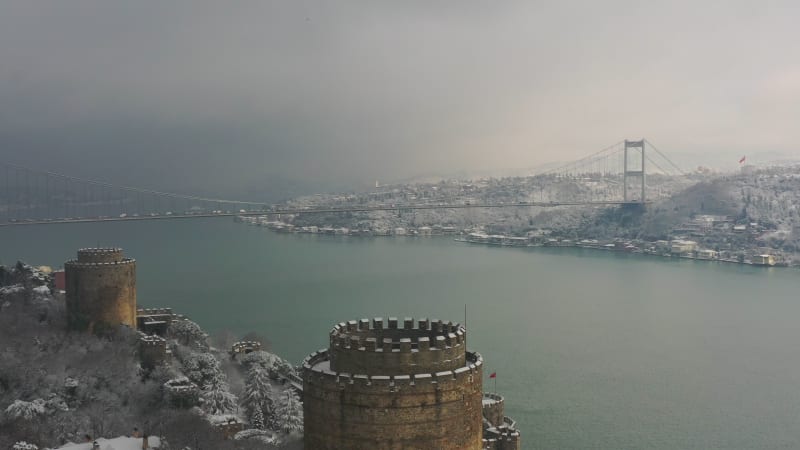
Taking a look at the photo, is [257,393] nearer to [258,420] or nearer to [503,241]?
[258,420]

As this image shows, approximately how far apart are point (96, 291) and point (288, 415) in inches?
133

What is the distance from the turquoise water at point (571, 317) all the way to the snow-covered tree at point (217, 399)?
397 centimetres

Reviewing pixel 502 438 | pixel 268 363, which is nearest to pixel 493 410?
pixel 502 438

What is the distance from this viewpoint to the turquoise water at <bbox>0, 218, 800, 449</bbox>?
11438 millimetres

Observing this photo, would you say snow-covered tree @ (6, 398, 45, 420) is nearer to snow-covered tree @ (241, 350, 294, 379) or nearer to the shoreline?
snow-covered tree @ (241, 350, 294, 379)

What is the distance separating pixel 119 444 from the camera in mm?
5977

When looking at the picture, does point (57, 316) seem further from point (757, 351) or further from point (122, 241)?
point (122, 241)

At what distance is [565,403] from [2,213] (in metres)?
26.9

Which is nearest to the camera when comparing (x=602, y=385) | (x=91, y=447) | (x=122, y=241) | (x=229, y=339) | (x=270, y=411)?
(x=91, y=447)

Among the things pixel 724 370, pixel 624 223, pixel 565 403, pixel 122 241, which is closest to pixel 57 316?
pixel 565 403

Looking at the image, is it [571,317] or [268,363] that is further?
[571,317]

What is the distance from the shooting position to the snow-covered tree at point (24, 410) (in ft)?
23.4

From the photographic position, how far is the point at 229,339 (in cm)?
1398

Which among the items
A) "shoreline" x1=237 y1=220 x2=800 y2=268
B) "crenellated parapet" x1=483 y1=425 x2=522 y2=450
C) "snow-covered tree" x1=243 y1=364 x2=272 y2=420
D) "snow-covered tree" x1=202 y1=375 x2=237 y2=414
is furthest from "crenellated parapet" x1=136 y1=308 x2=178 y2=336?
"shoreline" x1=237 y1=220 x2=800 y2=268
